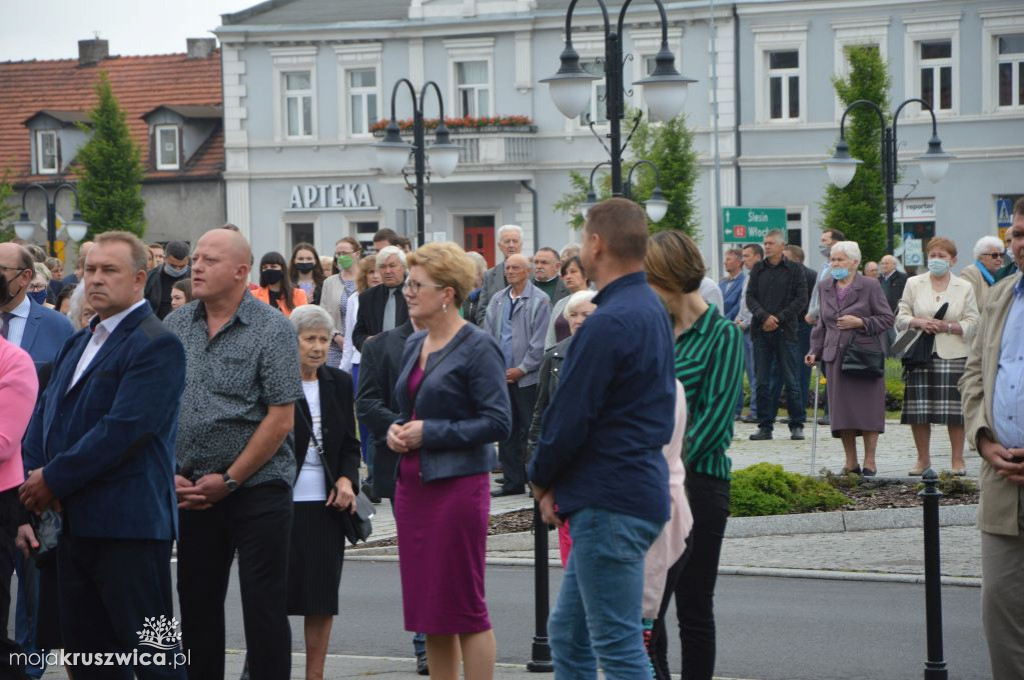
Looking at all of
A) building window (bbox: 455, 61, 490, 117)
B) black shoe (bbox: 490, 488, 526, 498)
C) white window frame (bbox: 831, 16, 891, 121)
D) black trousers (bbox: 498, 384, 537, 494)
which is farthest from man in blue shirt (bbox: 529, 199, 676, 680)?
building window (bbox: 455, 61, 490, 117)

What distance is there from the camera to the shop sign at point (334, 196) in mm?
52000

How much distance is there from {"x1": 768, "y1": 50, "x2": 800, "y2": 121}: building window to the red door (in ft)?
30.1

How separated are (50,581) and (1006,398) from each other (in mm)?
3961

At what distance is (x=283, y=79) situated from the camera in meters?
52.4

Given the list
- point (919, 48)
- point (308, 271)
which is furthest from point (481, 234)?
point (308, 271)

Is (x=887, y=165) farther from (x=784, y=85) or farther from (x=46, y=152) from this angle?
(x=46, y=152)

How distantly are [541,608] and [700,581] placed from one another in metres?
1.60

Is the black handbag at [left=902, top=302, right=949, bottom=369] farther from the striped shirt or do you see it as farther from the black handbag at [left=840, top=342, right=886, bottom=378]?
the striped shirt

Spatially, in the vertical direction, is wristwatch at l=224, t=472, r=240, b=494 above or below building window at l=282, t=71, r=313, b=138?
below

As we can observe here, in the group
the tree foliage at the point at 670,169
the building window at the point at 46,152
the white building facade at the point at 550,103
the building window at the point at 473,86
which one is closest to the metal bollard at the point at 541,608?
the tree foliage at the point at 670,169

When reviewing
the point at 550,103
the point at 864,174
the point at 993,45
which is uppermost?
the point at 993,45

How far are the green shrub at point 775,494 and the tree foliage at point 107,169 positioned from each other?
129ft

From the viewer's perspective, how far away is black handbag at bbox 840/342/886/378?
1512 cm

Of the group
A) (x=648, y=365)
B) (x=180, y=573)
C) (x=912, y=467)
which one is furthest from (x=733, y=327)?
(x=912, y=467)
